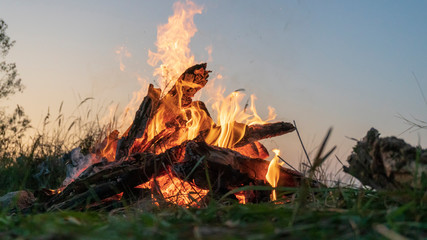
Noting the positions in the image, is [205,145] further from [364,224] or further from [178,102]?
[364,224]

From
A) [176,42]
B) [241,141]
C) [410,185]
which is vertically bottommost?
[410,185]

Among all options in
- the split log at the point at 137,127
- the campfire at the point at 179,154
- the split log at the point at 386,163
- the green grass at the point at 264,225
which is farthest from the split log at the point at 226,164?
the green grass at the point at 264,225

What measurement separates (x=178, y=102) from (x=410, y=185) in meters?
3.37

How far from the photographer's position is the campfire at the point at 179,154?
4.16 m

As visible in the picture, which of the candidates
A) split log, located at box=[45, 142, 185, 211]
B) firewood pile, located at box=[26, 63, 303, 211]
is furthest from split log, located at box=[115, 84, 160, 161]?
split log, located at box=[45, 142, 185, 211]

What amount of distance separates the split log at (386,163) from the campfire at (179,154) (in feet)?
4.42

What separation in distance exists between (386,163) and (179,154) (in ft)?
7.86

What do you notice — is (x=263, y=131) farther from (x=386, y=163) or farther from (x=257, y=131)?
(x=386, y=163)

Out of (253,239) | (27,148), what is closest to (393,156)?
(253,239)

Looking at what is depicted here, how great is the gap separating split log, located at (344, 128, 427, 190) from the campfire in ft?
4.42

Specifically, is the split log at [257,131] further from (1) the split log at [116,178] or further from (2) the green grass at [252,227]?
(2) the green grass at [252,227]

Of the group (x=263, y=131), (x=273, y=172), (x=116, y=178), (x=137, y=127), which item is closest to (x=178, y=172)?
(x=116, y=178)

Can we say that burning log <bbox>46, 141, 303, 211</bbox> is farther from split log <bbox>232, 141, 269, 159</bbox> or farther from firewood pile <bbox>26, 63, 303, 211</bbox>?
split log <bbox>232, 141, 269, 159</bbox>

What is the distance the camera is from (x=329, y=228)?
170 cm
